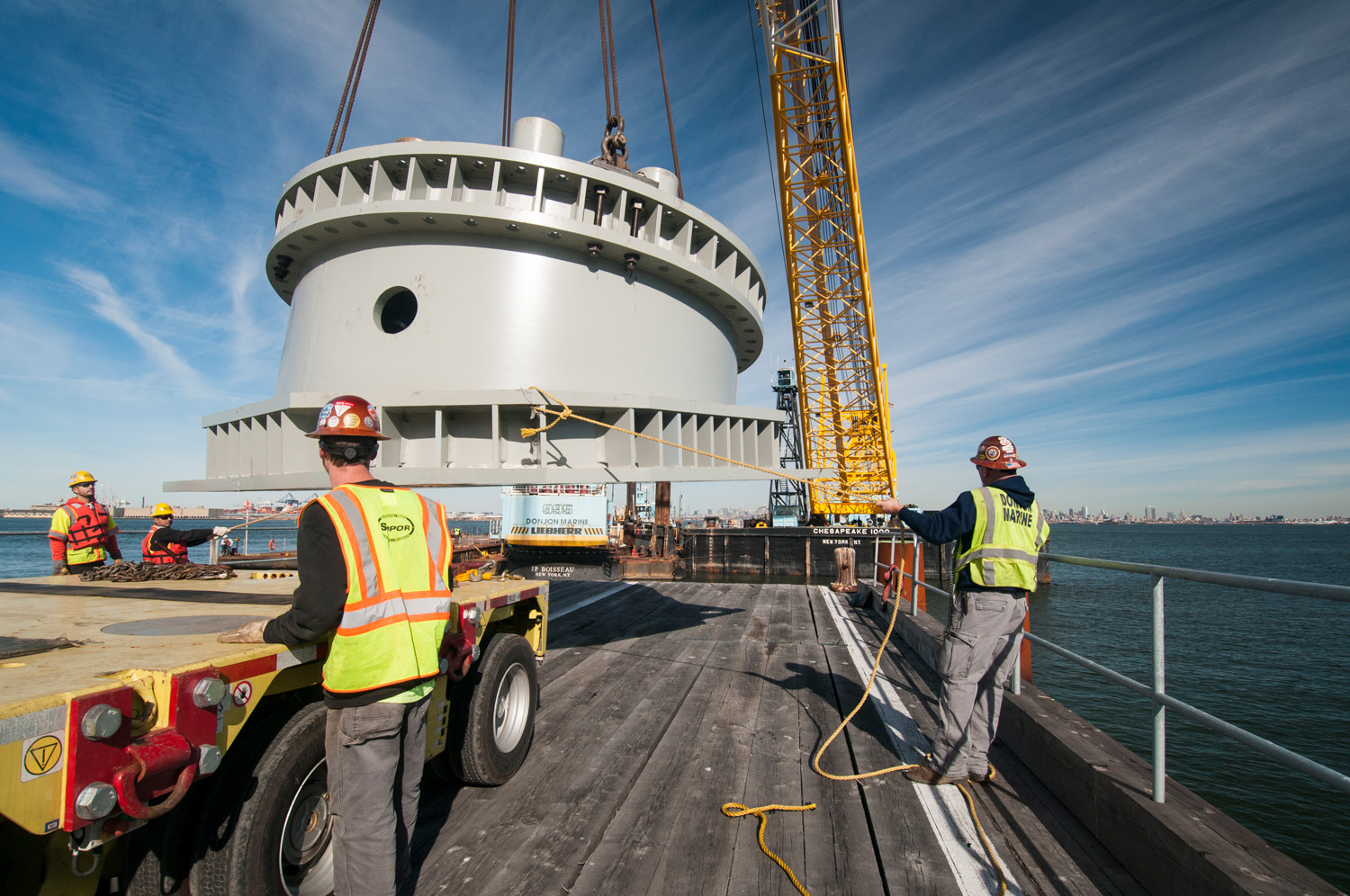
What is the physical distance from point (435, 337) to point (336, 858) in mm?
4012

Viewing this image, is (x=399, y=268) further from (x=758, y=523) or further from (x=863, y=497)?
(x=758, y=523)

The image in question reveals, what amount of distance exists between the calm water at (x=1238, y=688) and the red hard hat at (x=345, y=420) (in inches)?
161

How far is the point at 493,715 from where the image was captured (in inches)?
137

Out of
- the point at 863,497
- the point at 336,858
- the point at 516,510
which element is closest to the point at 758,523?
the point at 863,497

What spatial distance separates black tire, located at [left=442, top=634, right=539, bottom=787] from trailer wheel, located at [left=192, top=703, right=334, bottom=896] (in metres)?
0.84

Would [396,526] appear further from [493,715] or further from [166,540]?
[166,540]

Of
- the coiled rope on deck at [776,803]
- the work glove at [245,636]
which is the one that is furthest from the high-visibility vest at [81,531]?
the work glove at [245,636]

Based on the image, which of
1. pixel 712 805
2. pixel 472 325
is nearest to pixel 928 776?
pixel 712 805

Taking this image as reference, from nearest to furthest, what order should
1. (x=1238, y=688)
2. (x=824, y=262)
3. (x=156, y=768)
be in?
(x=156, y=768)
(x=1238, y=688)
(x=824, y=262)

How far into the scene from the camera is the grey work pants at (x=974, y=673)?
3457mm

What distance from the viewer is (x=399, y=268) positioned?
17.9 ft

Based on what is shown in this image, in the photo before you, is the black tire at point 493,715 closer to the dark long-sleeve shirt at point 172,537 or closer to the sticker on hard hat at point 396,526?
the sticker on hard hat at point 396,526

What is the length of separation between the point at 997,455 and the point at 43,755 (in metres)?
4.12

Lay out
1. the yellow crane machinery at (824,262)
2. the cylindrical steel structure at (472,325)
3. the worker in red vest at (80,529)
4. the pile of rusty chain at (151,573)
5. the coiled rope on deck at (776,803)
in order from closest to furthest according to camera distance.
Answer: the coiled rope on deck at (776,803) < the pile of rusty chain at (151,573) < the cylindrical steel structure at (472,325) < the worker in red vest at (80,529) < the yellow crane machinery at (824,262)
